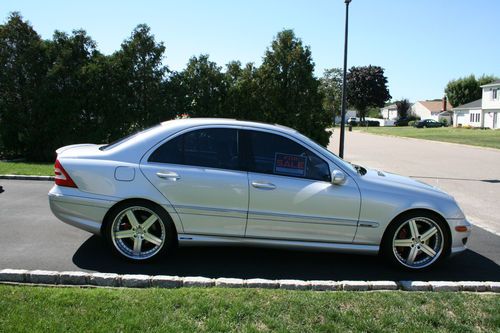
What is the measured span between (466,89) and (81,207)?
92.6m

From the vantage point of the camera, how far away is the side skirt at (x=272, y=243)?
16.6ft

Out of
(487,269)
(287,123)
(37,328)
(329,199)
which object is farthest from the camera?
(287,123)

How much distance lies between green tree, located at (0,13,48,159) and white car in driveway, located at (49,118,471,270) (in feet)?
33.0

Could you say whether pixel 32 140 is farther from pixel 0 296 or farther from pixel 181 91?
pixel 0 296

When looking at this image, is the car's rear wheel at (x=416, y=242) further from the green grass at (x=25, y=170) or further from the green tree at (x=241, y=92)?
the green tree at (x=241, y=92)

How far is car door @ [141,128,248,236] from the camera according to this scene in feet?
16.3

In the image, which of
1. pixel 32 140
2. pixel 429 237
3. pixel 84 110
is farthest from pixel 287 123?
pixel 429 237

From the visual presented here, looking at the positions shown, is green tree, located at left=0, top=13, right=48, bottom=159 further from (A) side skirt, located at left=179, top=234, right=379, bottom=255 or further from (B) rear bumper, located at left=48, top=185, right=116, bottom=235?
(A) side skirt, located at left=179, top=234, right=379, bottom=255

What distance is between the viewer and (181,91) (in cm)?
1391

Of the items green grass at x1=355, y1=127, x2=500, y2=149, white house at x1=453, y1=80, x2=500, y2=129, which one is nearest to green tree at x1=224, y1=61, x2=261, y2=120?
green grass at x1=355, y1=127, x2=500, y2=149

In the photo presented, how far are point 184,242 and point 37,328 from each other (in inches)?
76.7

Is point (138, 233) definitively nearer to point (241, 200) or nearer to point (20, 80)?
point (241, 200)

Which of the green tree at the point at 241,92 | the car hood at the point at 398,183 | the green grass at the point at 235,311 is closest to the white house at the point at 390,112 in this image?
the green tree at the point at 241,92

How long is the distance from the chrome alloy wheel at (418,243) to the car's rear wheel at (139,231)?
99.8 inches
